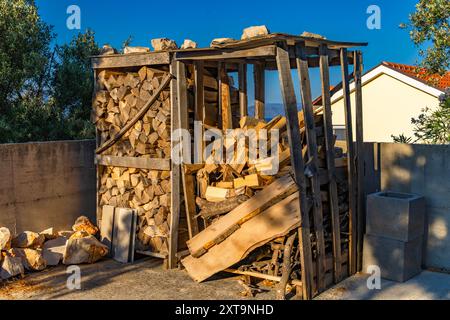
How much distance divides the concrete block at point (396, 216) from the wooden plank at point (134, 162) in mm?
2850

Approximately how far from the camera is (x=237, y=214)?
19.7ft

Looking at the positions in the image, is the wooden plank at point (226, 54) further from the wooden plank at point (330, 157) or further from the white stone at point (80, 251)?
the white stone at point (80, 251)

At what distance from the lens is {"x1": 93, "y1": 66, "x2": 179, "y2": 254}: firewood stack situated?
6.88 metres

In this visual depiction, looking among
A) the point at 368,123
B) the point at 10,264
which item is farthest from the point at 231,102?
the point at 368,123

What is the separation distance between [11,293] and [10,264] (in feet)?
1.68

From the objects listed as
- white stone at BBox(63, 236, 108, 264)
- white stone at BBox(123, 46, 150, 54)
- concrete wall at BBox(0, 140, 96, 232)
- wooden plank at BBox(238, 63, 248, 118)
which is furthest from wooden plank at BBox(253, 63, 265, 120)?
white stone at BBox(63, 236, 108, 264)

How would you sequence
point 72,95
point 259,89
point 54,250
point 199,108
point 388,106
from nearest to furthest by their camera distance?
point 199,108
point 54,250
point 259,89
point 72,95
point 388,106

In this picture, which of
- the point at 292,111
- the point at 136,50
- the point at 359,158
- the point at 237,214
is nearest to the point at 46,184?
the point at 136,50

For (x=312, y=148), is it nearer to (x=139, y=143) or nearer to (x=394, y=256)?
(x=394, y=256)

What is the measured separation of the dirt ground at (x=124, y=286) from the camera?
228 inches

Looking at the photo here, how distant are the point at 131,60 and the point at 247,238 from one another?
3123 millimetres
